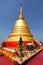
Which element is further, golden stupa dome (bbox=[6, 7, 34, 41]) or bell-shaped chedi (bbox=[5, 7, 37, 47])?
golden stupa dome (bbox=[6, 7, 34, 41])

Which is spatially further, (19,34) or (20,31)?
(20,31)

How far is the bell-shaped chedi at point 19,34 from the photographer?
1662 cm

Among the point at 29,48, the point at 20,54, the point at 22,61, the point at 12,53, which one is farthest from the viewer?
the point at 29,48

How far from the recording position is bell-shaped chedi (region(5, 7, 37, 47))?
654 inches

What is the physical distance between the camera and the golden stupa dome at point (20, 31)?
56.1 feet

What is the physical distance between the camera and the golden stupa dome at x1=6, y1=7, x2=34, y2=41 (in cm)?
1711

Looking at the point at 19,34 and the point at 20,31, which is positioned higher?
the point at 20,31

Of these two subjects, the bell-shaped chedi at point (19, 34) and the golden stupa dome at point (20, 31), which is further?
the golden stupa dome at point (20, 31)

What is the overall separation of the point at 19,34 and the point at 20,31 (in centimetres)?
52

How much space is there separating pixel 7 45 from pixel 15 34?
5.64 feet

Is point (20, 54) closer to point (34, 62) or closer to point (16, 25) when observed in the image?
point (34, 62)

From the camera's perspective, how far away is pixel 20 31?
17.7 meters

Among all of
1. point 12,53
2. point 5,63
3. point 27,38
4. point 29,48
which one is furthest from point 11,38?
point 5,63

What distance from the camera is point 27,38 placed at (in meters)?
17.0
